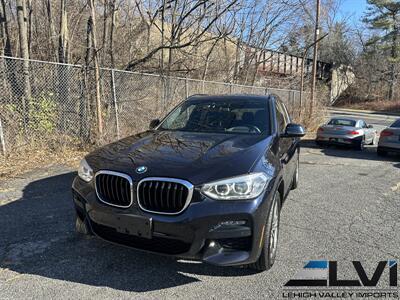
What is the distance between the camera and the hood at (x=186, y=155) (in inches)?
117

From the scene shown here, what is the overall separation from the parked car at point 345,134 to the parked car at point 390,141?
1418mm

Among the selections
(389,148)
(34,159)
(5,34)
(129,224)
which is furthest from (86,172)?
(389,148)

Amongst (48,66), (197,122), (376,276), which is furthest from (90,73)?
(376,276)

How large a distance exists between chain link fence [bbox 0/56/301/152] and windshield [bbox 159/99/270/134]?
443cm

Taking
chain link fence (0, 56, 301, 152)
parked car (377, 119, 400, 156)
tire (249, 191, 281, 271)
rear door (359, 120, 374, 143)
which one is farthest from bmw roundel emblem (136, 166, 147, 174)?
rear door (359, 120, 374, 143)

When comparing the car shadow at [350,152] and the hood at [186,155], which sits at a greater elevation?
the hood at [186,155]

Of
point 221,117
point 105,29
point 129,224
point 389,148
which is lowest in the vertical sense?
point 389,148

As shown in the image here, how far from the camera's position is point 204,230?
9.11 ft

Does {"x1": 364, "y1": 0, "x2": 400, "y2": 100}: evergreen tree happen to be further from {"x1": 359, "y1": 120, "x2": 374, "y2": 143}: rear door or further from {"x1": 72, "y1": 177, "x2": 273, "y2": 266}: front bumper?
{"x1": 72, "y1": 177, "x2": 273, "y2": 266}: front bumper

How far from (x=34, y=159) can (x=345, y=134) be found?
395 inches

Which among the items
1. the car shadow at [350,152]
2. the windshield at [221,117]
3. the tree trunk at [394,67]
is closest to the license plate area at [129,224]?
the windshield at [221,117]

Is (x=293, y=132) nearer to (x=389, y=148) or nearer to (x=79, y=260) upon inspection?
(x=79, y=260)

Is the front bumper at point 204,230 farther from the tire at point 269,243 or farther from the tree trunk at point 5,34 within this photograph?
the tree trunk at point 5,34

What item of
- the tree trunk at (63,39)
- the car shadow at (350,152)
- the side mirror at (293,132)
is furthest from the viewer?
the car shadow at (350,152)
